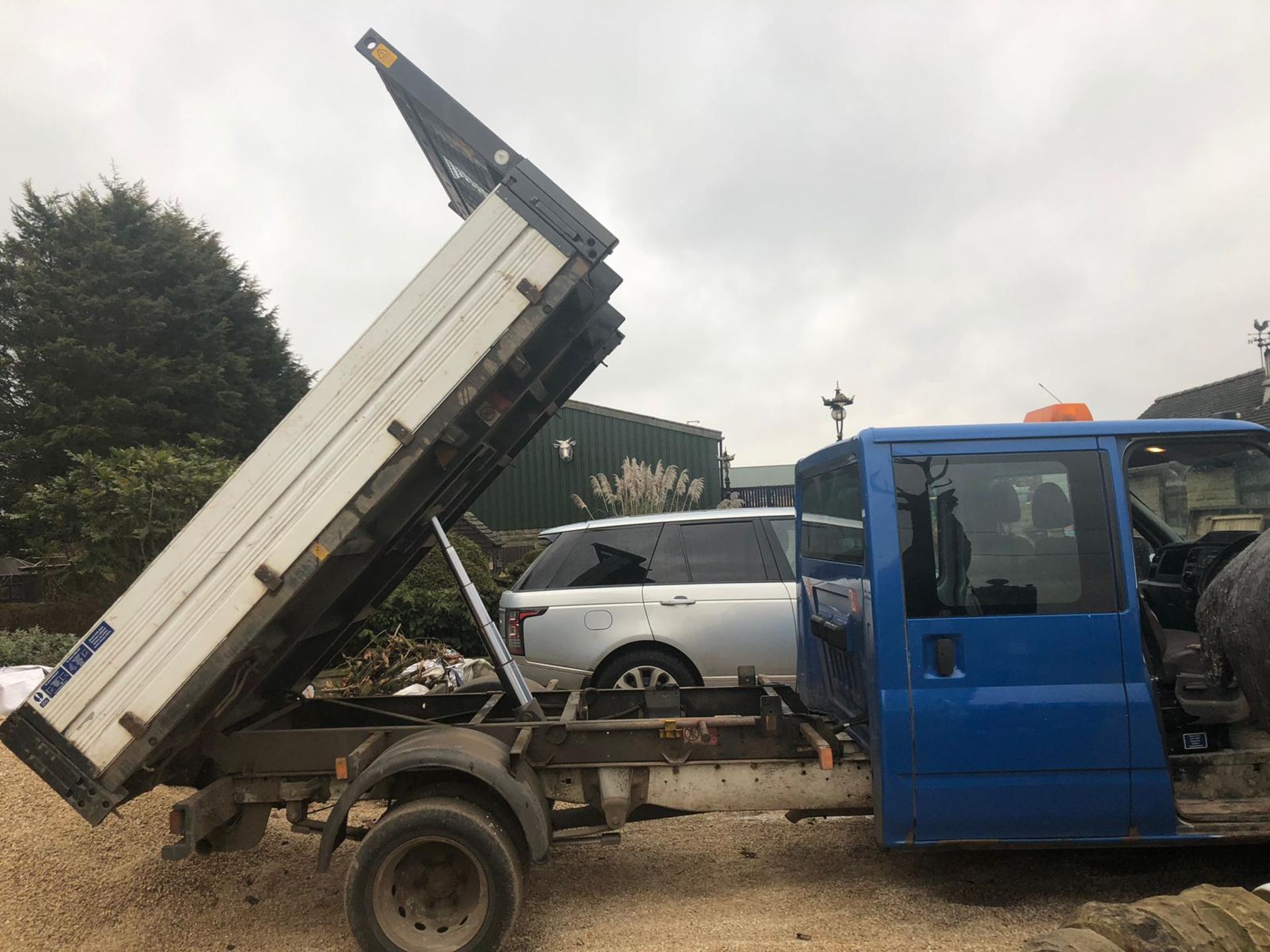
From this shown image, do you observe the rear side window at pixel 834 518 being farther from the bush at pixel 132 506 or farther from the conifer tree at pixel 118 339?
the conifer tree at pixel 118 339

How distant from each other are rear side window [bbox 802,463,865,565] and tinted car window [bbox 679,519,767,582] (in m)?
1.60

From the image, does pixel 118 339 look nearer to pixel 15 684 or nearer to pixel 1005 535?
pixel 15 684

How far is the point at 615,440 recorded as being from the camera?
1877cm

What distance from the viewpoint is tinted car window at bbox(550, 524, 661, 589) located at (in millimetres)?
6270

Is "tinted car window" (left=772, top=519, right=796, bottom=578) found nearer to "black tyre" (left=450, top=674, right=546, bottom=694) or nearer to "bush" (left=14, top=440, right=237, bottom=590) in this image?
"black tyre" (left=450, top=674, right=546, bottom=694)

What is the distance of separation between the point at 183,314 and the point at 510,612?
15.6m

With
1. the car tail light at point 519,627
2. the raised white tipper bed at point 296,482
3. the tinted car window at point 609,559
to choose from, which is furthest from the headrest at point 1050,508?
the car tail light at point 519,627

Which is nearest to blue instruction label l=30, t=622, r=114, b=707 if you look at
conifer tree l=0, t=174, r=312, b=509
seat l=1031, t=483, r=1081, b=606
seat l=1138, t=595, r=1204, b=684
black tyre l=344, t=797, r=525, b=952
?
black tyre l=344, t=797, r=525, b=952

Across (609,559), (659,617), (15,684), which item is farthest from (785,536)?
(15,684)

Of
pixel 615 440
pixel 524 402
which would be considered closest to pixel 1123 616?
pixel 524 402

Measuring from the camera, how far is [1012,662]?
3264 millimetres

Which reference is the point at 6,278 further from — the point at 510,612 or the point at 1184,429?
the point at 1184,429

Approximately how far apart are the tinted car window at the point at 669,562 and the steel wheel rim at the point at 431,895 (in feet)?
10.2

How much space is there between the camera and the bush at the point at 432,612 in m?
9.36
